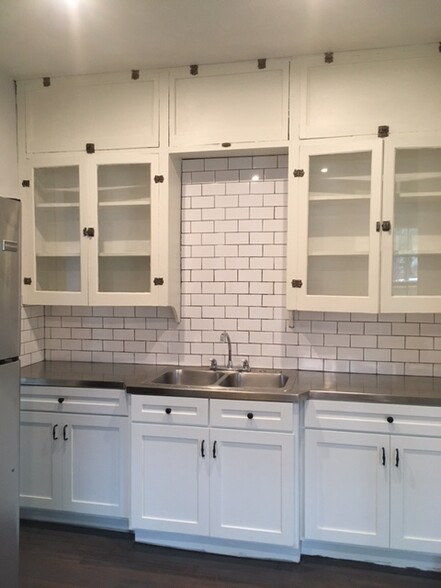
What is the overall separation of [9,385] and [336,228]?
1974 mm

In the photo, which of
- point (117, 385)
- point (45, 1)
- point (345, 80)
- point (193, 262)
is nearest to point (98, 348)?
point (117, 385)

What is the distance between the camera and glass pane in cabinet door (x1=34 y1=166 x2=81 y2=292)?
3059mm

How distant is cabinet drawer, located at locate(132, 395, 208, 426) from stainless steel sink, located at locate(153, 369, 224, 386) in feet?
1.26

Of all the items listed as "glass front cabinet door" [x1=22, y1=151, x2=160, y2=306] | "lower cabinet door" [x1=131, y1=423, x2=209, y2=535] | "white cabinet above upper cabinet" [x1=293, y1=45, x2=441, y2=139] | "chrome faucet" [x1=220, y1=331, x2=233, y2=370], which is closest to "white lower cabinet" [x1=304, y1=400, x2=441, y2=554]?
"lower cabinet door" [x1=131, y1=423, x2=209, y2=535]

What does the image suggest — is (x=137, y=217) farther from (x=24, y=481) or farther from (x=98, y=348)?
(x=24, y=481)

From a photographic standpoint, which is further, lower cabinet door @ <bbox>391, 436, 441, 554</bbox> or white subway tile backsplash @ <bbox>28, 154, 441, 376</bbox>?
white subway tile backsplash @ <bbox>28, 154, 441, 376</bbox>

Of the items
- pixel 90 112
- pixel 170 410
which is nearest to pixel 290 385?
pixel 170 410

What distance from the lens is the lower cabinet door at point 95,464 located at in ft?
8.84

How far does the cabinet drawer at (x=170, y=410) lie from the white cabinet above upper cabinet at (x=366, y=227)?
80 cm

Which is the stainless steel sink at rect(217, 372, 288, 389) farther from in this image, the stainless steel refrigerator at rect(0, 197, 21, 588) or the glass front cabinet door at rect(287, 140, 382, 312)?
the stainless steel refrigerator at rect(0, 197, 21, 588)

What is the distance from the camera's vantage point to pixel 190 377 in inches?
119

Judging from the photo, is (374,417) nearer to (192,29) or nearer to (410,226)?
(410,226)

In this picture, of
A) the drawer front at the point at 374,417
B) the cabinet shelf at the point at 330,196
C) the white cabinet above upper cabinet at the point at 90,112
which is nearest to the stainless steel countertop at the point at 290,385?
the drawer front at the point at 374,417

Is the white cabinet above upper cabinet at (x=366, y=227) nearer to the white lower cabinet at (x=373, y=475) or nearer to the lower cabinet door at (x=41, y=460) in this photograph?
the white lower cabinet at (x=373, y=475)
